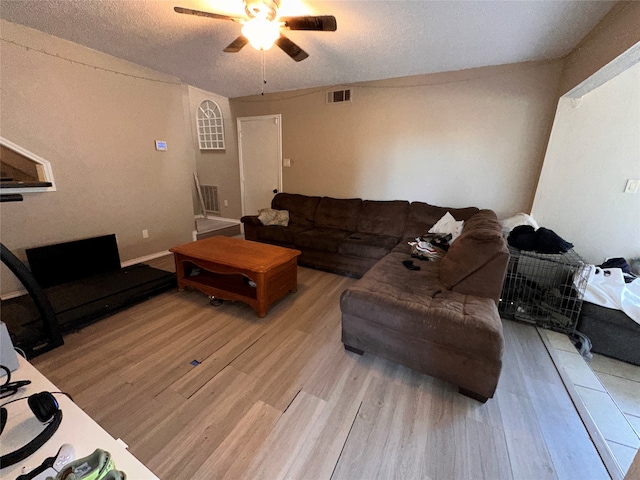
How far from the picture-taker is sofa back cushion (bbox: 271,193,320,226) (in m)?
4.09

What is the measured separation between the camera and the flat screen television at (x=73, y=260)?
2.66m

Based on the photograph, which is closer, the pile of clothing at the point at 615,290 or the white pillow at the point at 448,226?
the pile of clothing at the point at 615,290

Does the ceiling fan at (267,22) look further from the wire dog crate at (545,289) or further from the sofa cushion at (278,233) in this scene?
the wire dog crate at (545,289)

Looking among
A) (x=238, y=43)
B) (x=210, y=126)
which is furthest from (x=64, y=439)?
(x=210, y=126)

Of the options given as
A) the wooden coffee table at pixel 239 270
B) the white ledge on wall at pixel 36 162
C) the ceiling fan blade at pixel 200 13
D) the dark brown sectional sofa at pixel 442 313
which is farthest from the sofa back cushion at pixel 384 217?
the white ledge on wall at pixel 36 162

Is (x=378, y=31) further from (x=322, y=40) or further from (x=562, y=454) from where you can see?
(x=562, y=454)

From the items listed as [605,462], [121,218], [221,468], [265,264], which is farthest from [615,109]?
[121,218]

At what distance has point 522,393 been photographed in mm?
1681

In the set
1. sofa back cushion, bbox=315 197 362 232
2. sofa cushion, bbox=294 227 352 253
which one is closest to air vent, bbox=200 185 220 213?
sofa back cushion, bbox=315 197 362 232

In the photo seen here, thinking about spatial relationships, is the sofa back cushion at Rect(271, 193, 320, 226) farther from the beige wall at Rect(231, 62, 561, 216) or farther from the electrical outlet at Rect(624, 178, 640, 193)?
the electrical outlet at Rect(624, 178, 640, 193)

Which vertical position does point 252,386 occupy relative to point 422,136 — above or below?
below

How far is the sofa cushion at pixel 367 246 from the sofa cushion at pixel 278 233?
0.74 meters

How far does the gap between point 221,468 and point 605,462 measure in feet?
6.13

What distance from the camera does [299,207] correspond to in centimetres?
415
